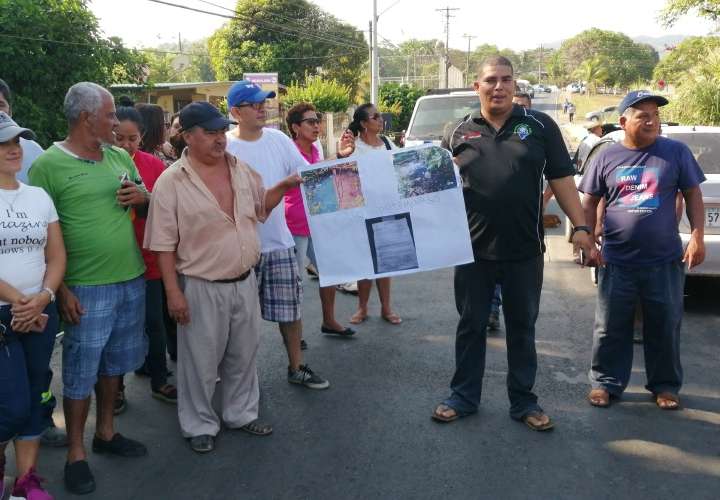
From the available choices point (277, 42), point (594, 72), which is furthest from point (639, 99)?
point (594, 72)

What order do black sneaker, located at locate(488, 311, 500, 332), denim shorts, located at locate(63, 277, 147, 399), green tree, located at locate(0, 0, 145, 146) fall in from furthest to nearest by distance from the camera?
green tree, located at locate(0, 0, 145, 146)
black sneaker, located at locate(488, 311, 500, 332)
denim shorts, located at locate(63, 277, 147, 399)

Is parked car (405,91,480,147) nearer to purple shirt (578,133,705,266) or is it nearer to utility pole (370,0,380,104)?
purple shirt (578,133,705,266)

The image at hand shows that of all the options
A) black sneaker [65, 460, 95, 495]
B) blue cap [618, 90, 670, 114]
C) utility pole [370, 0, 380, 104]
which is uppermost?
utility pole [370, 0, 380, 104]

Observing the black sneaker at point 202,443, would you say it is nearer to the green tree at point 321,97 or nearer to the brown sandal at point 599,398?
the brown sandal at point 599,398

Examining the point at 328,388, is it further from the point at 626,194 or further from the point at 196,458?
the point at 626,194

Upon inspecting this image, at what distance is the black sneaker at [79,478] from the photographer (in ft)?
12.0

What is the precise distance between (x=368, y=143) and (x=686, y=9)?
15.0 meters

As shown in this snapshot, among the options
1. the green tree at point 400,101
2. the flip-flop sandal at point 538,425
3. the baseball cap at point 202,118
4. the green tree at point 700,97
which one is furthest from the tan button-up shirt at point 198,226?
the green tree at point 400,101

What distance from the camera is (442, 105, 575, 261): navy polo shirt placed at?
4.05 m

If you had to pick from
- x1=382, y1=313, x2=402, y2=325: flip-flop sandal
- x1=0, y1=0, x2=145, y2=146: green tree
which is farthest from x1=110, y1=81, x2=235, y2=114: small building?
x1=382, y1=313, x2=402, y2=325: flip-flop sandal

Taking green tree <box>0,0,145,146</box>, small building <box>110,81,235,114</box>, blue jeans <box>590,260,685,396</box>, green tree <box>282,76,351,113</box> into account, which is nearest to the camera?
blue jeans <box>590,260,685,396</box>

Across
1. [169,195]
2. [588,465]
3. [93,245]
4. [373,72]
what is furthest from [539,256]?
[373,72]

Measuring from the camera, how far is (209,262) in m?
4.00

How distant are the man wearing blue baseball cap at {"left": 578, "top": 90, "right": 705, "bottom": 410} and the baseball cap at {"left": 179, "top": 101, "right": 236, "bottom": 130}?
7.98 ft
